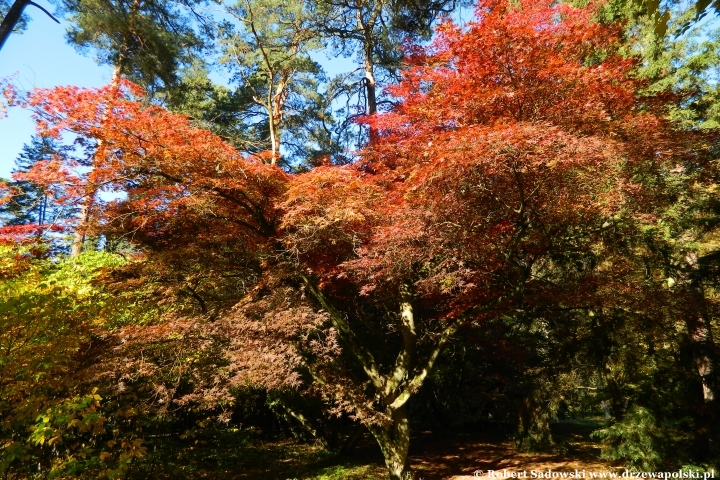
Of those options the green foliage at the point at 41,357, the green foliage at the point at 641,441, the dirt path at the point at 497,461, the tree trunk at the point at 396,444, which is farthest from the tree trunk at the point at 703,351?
the green foliage at the point at 41,357

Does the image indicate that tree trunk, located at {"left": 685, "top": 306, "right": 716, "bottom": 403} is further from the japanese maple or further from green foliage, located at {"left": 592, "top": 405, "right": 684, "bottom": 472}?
green foliage, located at {"left": 592, "top": 405, "right": 684, "bottom": 472}

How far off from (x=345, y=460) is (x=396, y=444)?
2.82 metres

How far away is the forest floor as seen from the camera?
767 cm

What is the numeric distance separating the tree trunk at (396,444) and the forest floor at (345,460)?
3.20 ft

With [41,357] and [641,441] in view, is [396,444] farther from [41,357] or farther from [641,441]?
[41,357]

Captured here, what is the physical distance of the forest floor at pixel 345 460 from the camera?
302 inches

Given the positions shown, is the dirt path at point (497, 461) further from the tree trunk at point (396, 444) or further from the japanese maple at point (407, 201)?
the japanese maple at point (407, 201)

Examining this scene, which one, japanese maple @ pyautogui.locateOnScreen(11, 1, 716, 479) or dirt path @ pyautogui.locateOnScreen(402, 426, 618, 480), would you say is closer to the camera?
japanese maple @ pyautogui.locateOnScreen(11, 1, 716, 479)

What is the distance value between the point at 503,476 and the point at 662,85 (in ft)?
29.2

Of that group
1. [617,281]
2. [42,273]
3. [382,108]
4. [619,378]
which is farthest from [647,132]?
→ [42,273]

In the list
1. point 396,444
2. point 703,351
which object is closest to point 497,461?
point 396,444

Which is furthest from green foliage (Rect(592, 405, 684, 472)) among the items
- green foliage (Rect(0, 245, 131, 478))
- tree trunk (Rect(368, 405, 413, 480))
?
green foliage (Rect(0, 245, 131, 478))

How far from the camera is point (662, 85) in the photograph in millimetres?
8453

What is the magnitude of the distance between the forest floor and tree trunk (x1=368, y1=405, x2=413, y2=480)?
98cm
